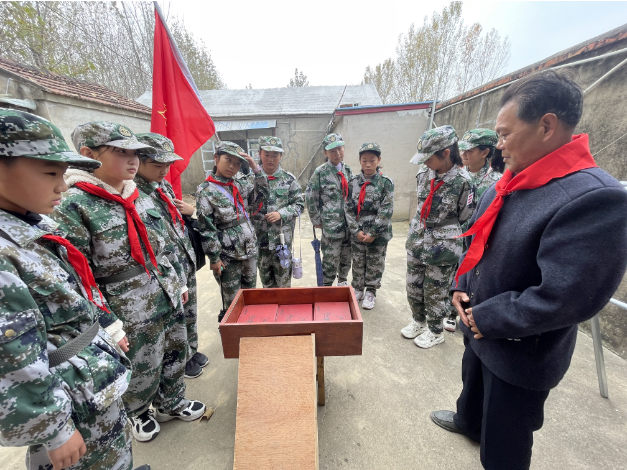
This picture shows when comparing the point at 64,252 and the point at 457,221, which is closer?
the point at 64,252

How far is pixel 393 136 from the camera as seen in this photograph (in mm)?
8297

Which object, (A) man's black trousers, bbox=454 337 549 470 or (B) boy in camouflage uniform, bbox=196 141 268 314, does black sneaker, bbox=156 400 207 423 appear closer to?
(B) boy in camouflage uniform, bbox=196 141 268 314

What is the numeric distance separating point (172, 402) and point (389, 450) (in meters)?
1.60

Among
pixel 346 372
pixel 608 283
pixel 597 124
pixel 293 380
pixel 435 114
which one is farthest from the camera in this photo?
pixel 435 114

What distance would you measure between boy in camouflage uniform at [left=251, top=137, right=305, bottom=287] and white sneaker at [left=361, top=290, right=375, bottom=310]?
3.70 feet

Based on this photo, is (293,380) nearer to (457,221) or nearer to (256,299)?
(256,299)

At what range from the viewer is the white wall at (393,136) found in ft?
26.8

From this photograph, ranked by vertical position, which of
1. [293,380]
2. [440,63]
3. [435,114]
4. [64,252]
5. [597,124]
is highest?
[440,63]

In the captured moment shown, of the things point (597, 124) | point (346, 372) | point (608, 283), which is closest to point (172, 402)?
point (346, 372)

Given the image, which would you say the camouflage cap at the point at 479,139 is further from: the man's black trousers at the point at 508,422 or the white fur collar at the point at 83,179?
the white fur collar at the point at 83,179

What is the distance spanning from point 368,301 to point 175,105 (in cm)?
338

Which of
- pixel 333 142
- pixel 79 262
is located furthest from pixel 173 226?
pixel 333 142

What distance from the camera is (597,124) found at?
322 cm

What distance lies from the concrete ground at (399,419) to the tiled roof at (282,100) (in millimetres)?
11120
